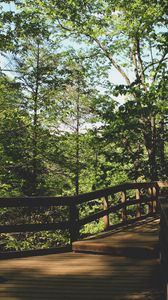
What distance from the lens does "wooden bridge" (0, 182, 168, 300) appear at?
196 inches

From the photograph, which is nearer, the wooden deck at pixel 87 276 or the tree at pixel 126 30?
the wooden deck at pixel 87 276

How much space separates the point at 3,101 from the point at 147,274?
17.1 m

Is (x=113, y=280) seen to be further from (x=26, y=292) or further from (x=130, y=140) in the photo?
(x=130, y=140)

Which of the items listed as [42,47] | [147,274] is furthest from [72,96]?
[147,274]

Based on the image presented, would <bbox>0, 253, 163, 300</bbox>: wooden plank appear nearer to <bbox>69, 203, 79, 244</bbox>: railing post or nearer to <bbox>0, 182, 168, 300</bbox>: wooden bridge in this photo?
<bbox>0, 182, 168, 300</bbox>: wooden bridge

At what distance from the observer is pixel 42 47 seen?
23109 mm

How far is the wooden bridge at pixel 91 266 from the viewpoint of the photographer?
4.99 m

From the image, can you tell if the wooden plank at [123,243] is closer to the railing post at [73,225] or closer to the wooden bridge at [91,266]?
the wooden bridge at [91,266]

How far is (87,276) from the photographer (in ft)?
19.2

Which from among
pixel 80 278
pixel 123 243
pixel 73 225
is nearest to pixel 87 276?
pixel 80 278

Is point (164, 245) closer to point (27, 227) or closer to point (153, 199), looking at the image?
point (27, 227)

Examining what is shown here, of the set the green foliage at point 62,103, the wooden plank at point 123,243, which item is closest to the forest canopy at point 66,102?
the green foliage at point 62,103

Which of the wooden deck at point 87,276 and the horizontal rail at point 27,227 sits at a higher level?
the horizontal rail at point 27,227

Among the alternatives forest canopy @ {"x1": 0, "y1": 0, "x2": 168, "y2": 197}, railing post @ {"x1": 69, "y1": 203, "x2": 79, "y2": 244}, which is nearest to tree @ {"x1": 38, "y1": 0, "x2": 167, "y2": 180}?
forest canopy @ {"x1": 0, "y1": 0, "x2": 168, "y2": 197}
